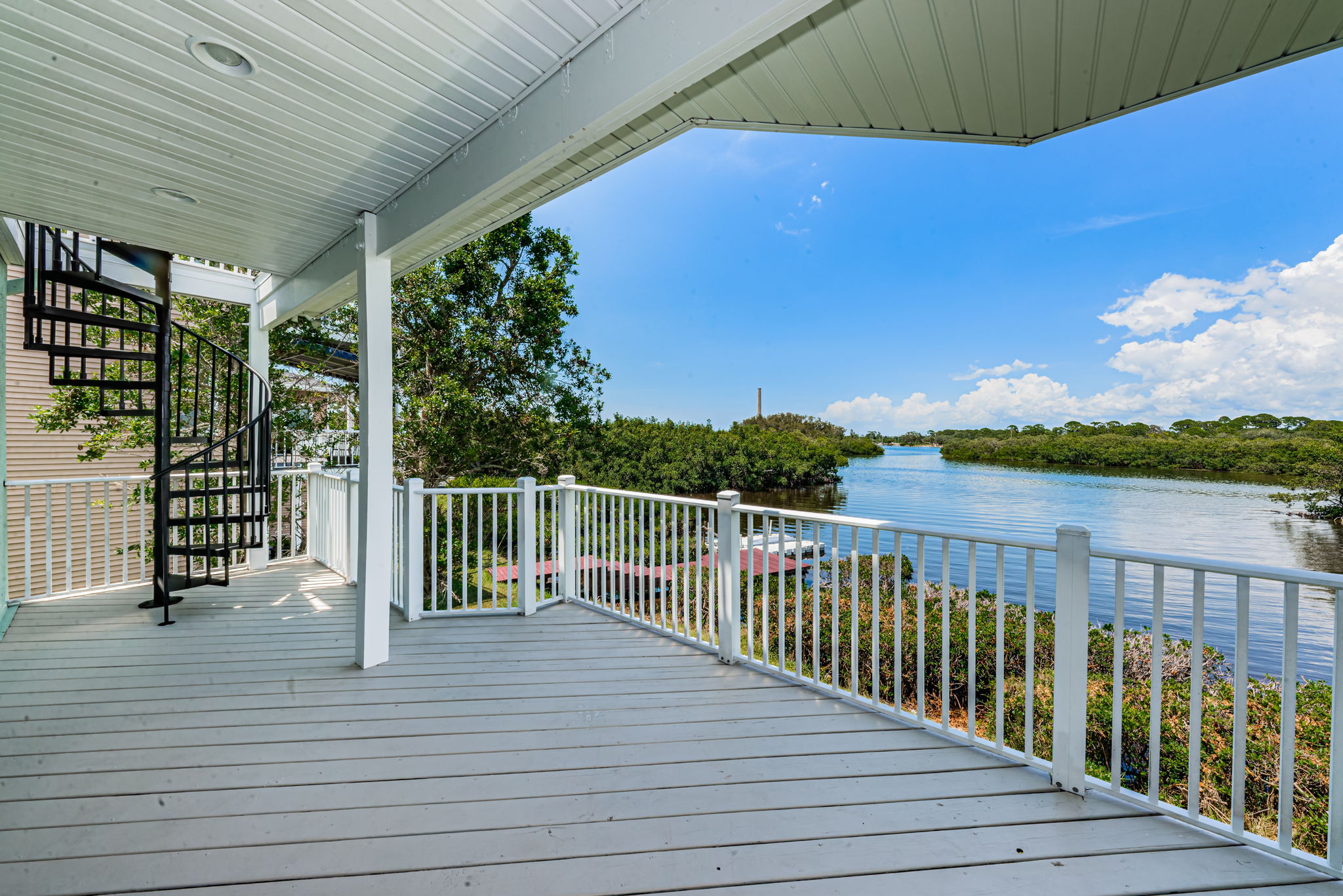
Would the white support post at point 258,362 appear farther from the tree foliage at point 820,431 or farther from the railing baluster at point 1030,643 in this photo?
the tree foliage at point 820,431

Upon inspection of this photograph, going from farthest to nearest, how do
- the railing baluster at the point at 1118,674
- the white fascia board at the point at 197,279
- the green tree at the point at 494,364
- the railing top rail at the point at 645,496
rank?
1. the green tree at the point at 494,364
2. the white fascia board at the point at 197,279
3. the railing top rail at the point at 645,496
4. the railing baluster at the point at 1118,674

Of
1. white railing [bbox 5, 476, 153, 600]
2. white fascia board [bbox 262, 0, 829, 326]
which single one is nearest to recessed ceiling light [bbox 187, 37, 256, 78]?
white fascia board [bbox 262, 0, 829, 326]

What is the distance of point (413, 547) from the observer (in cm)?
382

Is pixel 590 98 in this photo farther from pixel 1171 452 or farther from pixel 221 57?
pixel 1171 452

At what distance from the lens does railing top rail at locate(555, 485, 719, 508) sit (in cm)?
322

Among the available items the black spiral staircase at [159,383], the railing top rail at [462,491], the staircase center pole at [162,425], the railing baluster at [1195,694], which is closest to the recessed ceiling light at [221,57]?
the railing top rail at [462,491]

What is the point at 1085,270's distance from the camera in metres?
11.6

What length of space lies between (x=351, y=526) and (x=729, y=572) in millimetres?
3381

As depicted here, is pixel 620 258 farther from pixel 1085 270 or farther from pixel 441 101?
A: pixel 441 101

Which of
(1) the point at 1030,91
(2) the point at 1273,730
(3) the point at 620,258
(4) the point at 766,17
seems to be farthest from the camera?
(3) the point at 620,258

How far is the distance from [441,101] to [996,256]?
590 inches

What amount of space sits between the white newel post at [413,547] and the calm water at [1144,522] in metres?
3.88

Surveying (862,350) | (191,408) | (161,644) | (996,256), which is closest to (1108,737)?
(161,644)

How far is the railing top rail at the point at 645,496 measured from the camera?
3.22m
